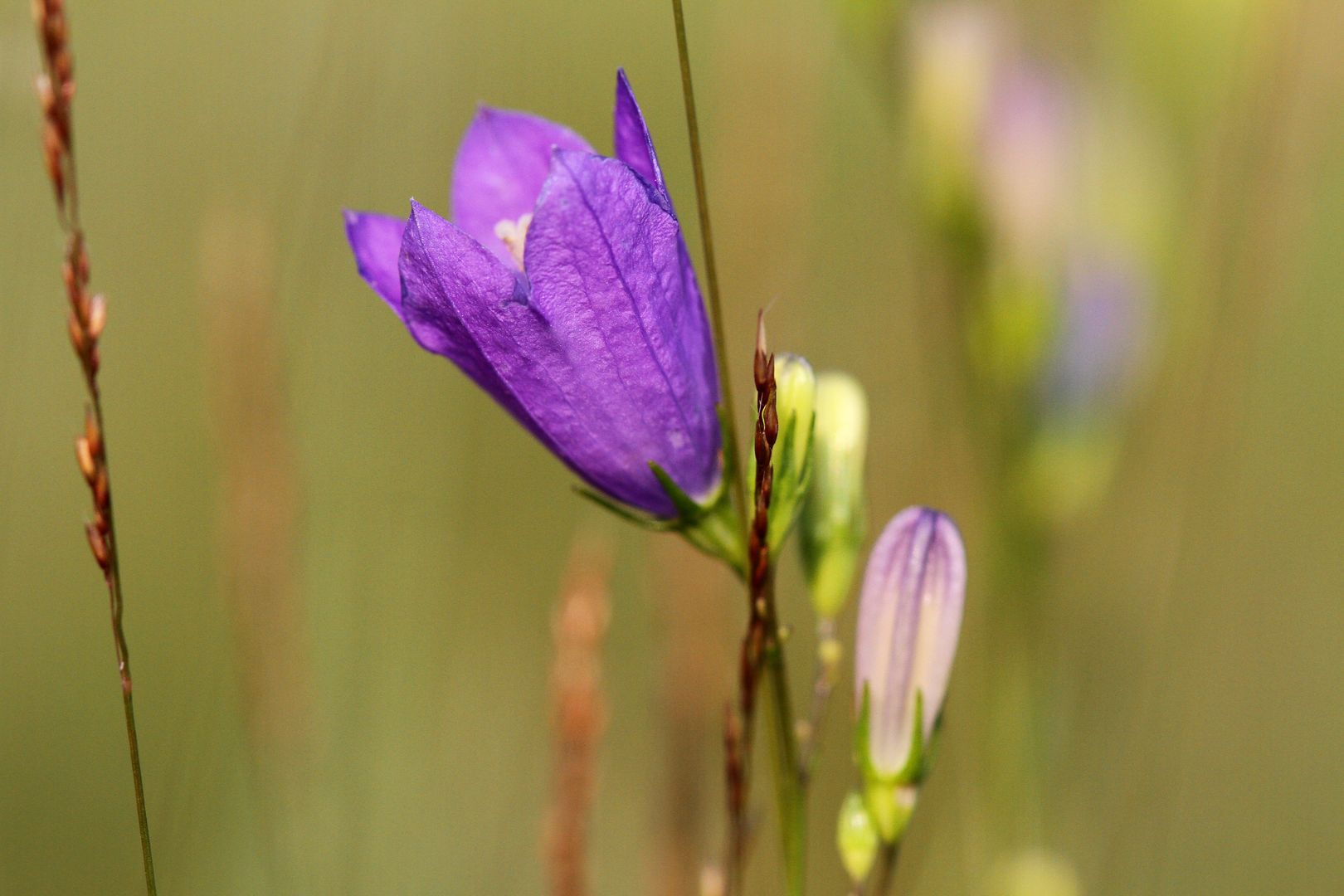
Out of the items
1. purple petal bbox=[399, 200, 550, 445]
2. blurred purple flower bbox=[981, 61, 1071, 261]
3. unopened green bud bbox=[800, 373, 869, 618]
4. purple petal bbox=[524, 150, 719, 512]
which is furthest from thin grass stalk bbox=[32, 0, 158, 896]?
blurred purple flower bbox=[981, 61, 1071, 261]

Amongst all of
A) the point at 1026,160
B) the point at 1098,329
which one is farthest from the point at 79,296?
the point at 1098,329

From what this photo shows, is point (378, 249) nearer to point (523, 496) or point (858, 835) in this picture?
point (858, 835)

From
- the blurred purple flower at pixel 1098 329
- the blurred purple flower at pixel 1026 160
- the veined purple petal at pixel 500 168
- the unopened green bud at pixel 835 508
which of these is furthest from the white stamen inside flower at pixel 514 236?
the blurred purple flower at pixel 1098 329

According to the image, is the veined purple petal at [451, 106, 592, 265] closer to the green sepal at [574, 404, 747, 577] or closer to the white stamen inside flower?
the white stamen inside flower

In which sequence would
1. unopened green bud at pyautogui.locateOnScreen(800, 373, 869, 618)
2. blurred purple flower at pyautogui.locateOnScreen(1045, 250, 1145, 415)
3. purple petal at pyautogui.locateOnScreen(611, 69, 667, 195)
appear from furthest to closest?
blurred purple flower at pyautogui.locateOnScreen(1045, 250, 1145, 415) < unopened green bud at pyautogui.locateOnScreen(800, 373, 869, 618) < purple petal at pyautogui.locateOnScreen(611, 69, 667, 195)

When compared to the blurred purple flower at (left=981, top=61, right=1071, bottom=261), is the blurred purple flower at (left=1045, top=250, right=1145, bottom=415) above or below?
below

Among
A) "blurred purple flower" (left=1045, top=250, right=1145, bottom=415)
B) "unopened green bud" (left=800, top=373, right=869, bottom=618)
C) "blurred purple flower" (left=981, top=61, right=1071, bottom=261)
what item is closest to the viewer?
"unopened green bud" (left=800, top=373, right=869, bottom=618)
